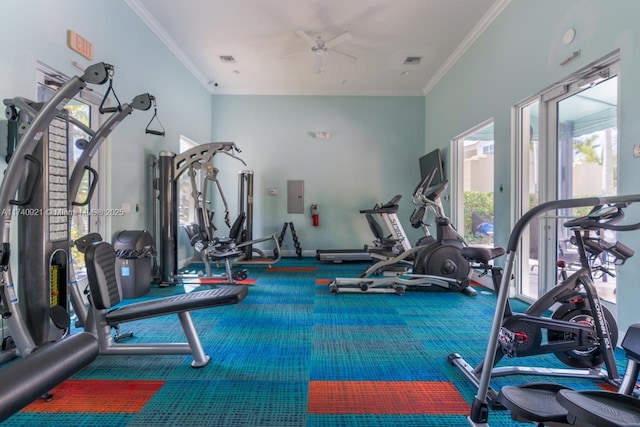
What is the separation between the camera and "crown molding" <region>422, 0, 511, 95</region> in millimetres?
4027

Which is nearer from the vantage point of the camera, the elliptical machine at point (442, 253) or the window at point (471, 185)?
the elliptical machine at point (442, 253)

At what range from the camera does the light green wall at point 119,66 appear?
2578 millimetres

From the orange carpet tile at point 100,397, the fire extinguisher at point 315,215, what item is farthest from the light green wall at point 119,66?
the fire extinguisher at point 315,215

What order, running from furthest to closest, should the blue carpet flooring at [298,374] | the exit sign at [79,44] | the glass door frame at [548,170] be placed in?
1. the glass door frame at [548,170]
2. the exit sign at [79,44]
3. the blue carpet flooring at [298,374]

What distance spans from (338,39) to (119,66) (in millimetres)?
2771

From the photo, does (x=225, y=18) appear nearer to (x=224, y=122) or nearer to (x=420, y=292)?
(x=224, y=122)

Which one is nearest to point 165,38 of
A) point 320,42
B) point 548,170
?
point 320,42

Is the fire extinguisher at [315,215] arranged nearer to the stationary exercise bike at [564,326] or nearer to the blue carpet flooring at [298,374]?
the blue carpet flooring at [298,374]

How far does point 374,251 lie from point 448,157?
222 centimetres

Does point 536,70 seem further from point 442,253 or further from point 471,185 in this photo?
point 471,185

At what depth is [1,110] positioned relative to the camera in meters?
2.42

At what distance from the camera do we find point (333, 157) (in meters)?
7.12

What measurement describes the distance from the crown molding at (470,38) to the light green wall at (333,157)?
980 mm

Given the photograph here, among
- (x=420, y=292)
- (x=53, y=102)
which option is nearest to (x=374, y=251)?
(x=420, y=292)
